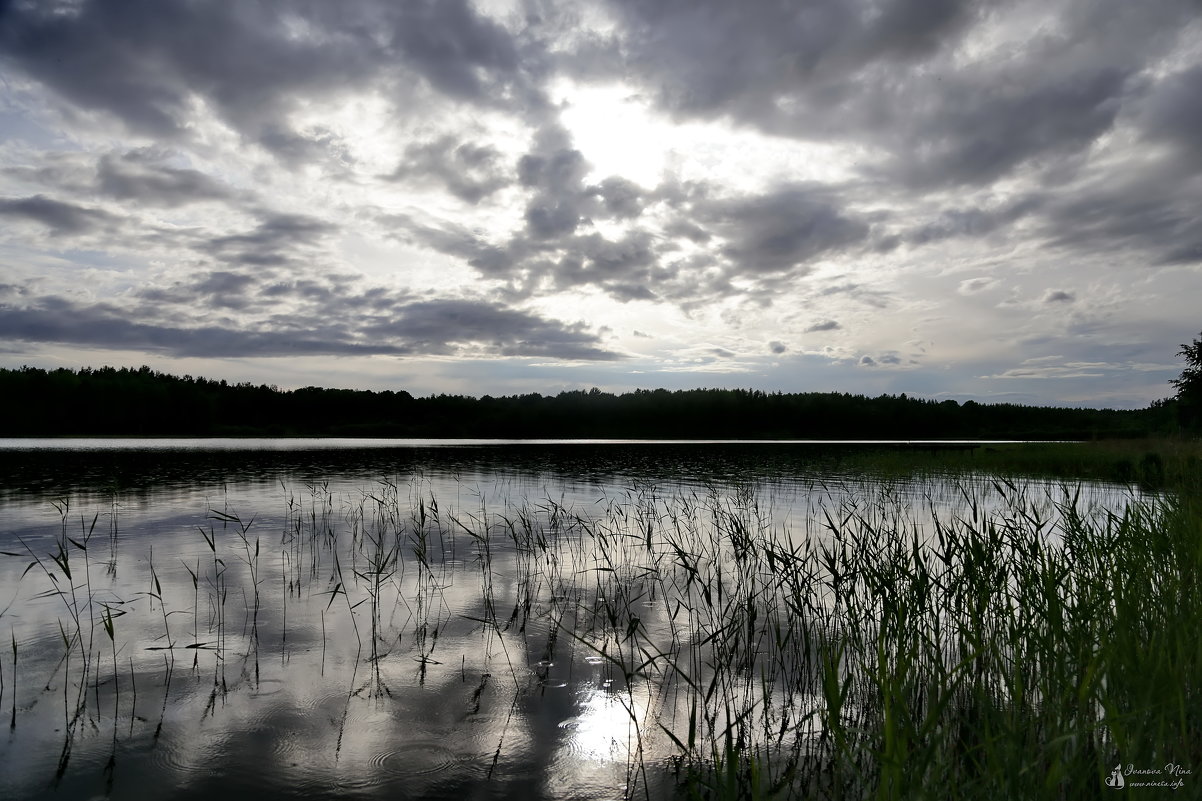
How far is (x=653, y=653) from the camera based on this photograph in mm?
9664

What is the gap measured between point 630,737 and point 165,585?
11.2m

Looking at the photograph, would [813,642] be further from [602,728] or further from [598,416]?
[598,416]

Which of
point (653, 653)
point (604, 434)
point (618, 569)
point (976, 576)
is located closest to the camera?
point (976, 576)

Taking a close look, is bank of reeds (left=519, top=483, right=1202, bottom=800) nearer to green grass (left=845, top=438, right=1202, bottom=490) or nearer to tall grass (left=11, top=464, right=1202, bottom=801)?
tall grass (left=11, top=464, right=1202, bottom=801)

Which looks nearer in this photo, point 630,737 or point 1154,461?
point 630,737

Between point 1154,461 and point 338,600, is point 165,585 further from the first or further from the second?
point 1154,461

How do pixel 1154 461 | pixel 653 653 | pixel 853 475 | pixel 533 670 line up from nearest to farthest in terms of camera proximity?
pixel 533 670 < pixel 653 653 < pixel 1154 461 < pixel 853 475

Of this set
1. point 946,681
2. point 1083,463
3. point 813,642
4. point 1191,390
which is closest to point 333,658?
point 813,642

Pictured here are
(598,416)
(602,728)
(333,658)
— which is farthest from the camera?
(598,416)

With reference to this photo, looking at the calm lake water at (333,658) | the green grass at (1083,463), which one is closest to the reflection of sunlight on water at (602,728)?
the calm lake water at (333,658)

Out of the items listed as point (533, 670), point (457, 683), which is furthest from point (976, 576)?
point (457, 683)

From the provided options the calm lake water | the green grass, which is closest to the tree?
the green grass

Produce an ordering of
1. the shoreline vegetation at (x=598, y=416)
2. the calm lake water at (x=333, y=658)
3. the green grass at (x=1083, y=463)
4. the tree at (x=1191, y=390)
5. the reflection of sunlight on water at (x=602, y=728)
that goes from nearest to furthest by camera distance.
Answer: the calm lake water at (x=333, y=658) < the reflection of sunlight on water at (x=602, y=728) < the green grass at (x=1083, y=463) < the tree at (x=1191, y=390) < the shoreline vegetation at (x=598, y=416)

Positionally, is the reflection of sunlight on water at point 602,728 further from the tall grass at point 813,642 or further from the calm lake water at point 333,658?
the tall grass at point 813,642
